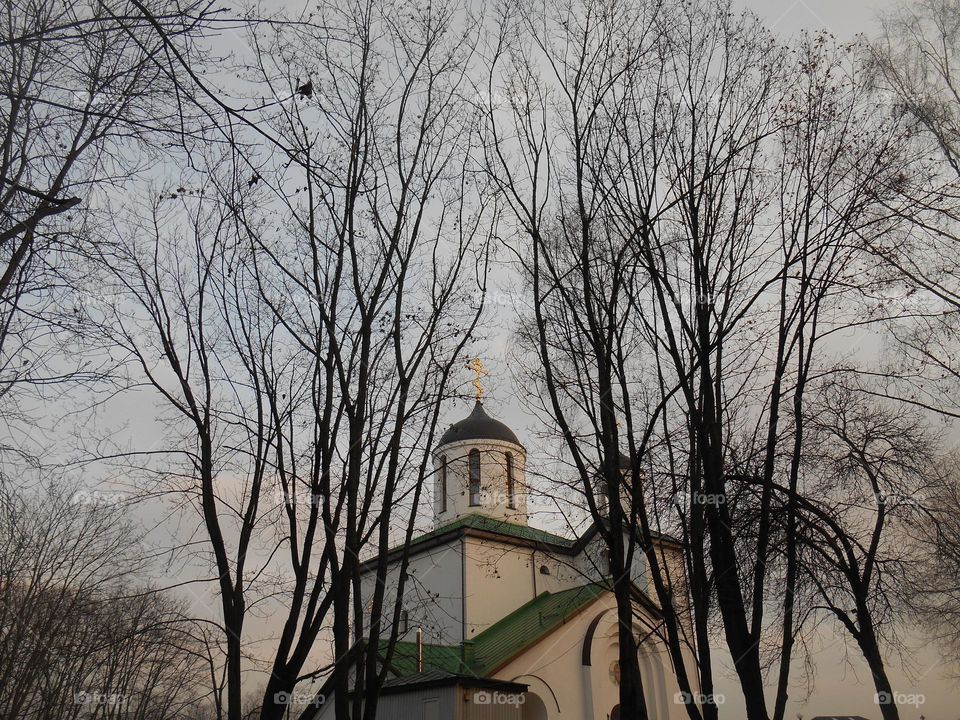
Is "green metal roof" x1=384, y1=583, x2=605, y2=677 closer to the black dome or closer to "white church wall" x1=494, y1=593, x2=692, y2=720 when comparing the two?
"white church wall" x1=494, y1=593, x2=692, y2=720

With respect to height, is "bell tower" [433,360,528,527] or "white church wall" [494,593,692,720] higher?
"bell tower" [433,360,528,527]

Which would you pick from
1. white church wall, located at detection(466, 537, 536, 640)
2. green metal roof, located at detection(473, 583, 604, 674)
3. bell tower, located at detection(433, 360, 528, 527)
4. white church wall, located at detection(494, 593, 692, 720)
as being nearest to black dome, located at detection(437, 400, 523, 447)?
bell tower, located at detection(433, 360, 528, 527)

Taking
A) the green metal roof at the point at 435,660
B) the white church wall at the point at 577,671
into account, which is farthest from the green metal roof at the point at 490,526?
the green metal roof at the point at 435,660

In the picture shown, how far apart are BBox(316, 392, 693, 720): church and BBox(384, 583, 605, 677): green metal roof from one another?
0.19ft

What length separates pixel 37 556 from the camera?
1827 cm

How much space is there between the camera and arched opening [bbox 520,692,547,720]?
20.9m

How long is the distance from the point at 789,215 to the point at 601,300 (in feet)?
8.31

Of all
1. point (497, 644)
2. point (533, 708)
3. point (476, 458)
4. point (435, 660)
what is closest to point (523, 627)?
point (497, 644)

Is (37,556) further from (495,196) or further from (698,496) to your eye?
(698,496)

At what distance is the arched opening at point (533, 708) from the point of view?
20891 millimetres

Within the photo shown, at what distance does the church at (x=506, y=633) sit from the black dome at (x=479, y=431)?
0.09 metres

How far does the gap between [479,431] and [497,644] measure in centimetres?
1030

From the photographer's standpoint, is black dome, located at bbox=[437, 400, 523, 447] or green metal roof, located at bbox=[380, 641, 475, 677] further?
black dome, located at bbox=[437, 400, 523, 447]

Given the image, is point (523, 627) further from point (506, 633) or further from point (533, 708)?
point (533, 708)
